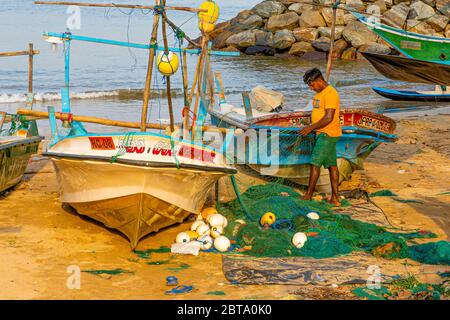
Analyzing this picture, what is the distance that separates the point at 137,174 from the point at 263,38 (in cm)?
2418

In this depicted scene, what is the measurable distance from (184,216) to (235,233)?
611 millimetres

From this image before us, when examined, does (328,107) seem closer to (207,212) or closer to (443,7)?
(207,212)

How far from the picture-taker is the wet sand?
6544mm

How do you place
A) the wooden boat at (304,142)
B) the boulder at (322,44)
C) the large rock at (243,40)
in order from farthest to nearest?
the large rock at (243,40), the boulder at (322,44), the wooden boat at (304,142)

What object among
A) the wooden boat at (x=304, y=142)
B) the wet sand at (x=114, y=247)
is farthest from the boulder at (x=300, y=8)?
the wooden boat at (x=304, y=142)

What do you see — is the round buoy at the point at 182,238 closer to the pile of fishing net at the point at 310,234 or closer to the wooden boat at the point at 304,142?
the pile of fishing net at the point at 310,234

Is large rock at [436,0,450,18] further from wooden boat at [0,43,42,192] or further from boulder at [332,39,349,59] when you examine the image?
wooden boat at [0,43,42,192]

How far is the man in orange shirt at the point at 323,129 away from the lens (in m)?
9.15

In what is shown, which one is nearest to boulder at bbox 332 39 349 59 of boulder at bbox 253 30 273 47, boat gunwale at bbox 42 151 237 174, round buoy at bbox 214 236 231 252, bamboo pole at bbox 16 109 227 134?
boulder at bbox 253 30 273 47

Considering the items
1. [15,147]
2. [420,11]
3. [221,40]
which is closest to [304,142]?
[15,147]

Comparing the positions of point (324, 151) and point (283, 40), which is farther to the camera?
point (283, 40)

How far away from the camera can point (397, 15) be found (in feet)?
97.3

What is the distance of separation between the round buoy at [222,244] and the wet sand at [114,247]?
0.12 metres

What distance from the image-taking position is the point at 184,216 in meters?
8.26
